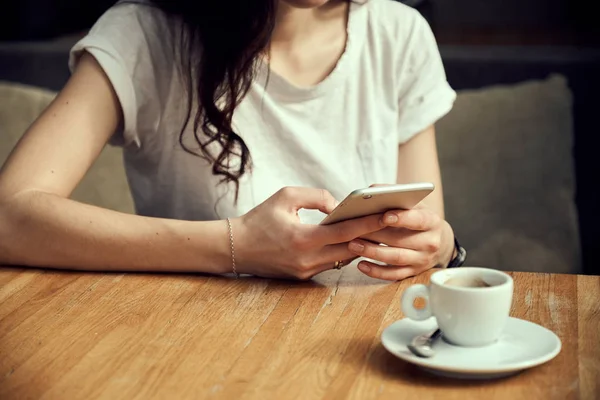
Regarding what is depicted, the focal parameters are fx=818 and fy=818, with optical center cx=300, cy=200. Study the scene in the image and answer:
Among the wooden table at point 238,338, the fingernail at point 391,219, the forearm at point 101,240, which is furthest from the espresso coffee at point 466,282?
the forearm at point 101,240

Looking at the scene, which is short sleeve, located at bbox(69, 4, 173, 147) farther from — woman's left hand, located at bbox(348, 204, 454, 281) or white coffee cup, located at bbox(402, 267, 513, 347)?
white coffee cup, located at bbox(402, 267, 513, 347)

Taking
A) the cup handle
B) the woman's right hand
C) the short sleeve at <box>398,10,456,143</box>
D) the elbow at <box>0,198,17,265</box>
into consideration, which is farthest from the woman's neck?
the cup handle

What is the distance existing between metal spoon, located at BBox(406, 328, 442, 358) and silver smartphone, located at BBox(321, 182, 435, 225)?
202 millimetres

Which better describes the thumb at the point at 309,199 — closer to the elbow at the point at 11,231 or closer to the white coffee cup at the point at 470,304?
the white coffee cup at the point at 470,304

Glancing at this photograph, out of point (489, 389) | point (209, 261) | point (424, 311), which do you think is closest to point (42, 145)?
point (209, 261)

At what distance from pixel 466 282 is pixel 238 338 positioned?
0.27 meters

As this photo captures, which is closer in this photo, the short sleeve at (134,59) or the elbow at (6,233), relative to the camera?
the elbow at (6,233)

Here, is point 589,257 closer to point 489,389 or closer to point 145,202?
point 145,202

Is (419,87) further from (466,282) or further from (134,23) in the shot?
(466,282)

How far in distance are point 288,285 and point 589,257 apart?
1355 mm

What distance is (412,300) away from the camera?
896 mm

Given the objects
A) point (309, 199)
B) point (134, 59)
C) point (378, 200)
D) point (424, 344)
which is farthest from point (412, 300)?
point (134, 59)

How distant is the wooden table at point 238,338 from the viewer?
0.82m

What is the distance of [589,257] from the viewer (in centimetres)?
223
